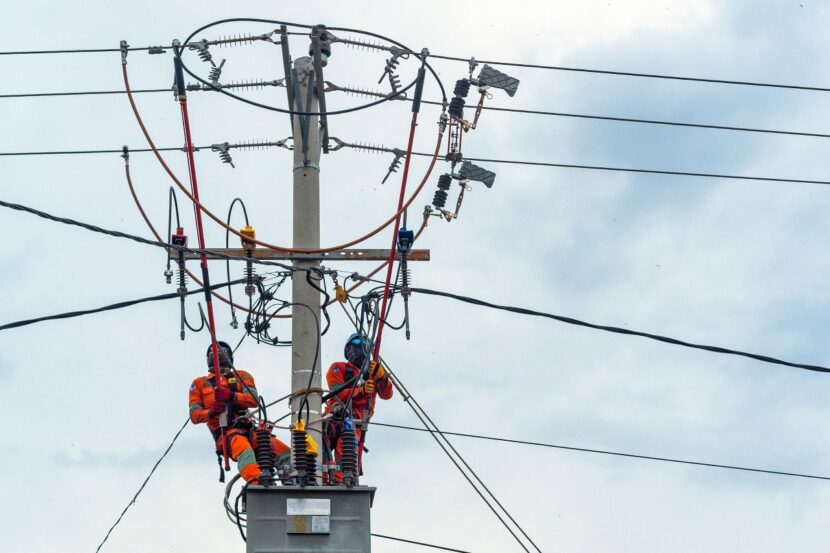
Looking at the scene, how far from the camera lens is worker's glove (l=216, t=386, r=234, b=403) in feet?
47.0

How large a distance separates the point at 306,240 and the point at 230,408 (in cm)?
171

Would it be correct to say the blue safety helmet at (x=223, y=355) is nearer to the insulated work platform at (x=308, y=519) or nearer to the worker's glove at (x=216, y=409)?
the worker's glove at (x=216, y=409)

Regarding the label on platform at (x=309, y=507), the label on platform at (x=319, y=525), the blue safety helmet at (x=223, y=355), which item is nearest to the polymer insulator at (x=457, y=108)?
the blue safety helmet at (x=223, y=355)

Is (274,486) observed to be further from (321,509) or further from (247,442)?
(247,442)

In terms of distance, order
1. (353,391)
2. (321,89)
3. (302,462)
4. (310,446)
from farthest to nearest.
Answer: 1. (321,89)
2. (353,391)
3. (310,446)
4. (302,462)

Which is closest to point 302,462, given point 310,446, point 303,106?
point 310,446

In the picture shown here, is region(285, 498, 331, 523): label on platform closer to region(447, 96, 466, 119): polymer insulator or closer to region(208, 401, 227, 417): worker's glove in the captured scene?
region(208, 401, 227, 417): worker's glove

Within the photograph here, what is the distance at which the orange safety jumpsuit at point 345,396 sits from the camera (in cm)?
1404

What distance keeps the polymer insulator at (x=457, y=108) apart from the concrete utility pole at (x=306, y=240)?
4.11ft

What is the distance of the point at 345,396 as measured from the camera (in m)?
14.2

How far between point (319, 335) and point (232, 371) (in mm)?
1148

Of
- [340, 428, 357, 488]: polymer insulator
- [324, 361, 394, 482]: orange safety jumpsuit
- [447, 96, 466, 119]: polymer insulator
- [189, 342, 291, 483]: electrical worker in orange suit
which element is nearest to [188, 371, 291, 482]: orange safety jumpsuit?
[189, 342, 291, 483]: electrical worker in orange suit

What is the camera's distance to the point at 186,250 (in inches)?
530

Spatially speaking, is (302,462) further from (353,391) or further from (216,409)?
(216,409)
